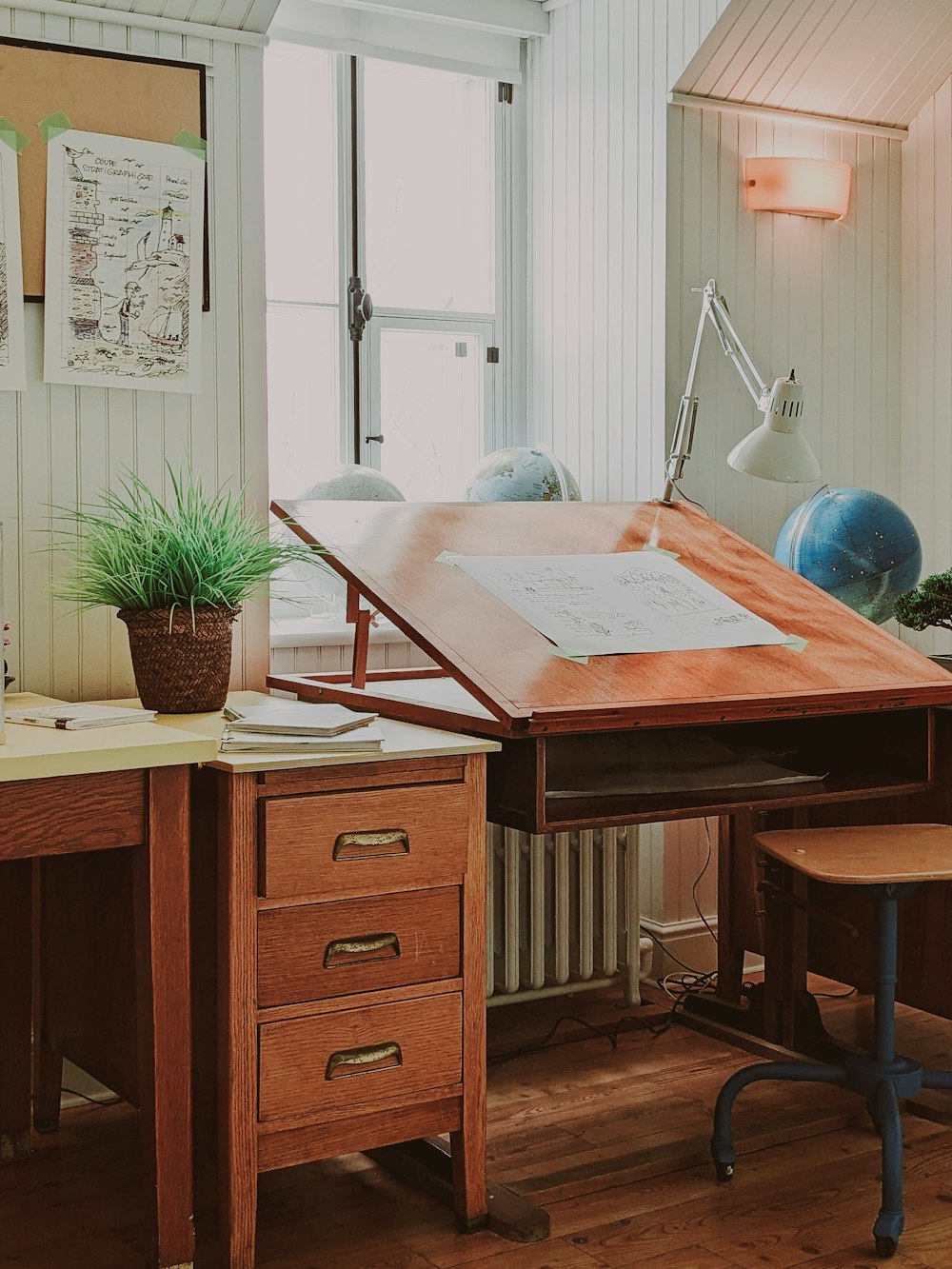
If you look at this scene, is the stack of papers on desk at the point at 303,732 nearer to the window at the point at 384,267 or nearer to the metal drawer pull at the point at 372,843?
the metal drawer pull at the point at 372,843

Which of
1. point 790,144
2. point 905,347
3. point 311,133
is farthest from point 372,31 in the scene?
point 905,347

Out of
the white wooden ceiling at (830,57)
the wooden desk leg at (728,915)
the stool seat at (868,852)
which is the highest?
the white wooden ceiling at (830,57)

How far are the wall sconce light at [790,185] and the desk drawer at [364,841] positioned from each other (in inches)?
79.3

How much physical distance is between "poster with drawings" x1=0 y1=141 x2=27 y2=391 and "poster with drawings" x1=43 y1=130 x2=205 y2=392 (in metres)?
0.06

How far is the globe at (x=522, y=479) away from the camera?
3334 mm

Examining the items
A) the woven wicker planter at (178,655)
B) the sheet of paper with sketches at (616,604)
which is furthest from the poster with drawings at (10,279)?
the sheet of paper with sketches at (616,604)

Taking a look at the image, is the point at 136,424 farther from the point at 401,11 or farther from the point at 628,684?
the point at 401,11

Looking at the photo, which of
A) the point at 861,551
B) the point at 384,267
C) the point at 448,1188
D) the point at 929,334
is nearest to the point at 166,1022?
the point at 448,1188

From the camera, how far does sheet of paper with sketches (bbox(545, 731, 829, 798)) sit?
2383 mm

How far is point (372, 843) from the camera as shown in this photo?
2131 mm

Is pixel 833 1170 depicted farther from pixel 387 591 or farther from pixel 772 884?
pixel 387 591

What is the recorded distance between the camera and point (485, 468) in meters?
3.41

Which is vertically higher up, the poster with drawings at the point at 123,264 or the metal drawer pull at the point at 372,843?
the poster with drawings at the point at 123,264

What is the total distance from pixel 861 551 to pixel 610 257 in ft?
3.28
